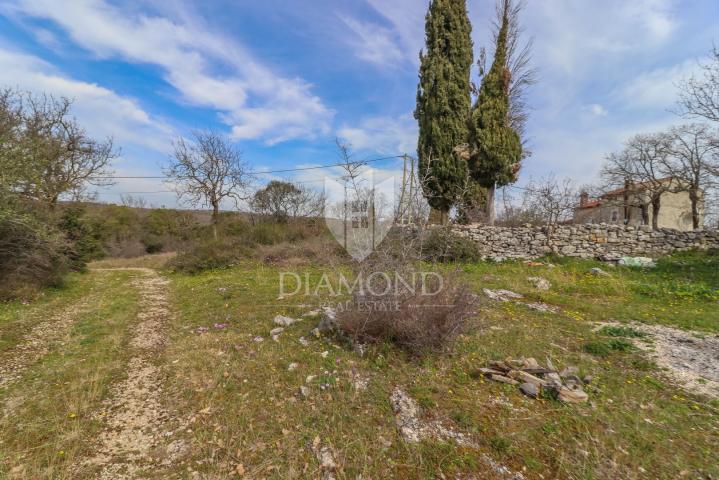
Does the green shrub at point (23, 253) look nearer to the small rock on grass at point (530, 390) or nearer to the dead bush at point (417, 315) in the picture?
the dead bush at point (417, 315)

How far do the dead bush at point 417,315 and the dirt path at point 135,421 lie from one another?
224 centimetres

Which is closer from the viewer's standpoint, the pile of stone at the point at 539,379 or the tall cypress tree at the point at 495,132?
the pile of stone at the point at 539,379

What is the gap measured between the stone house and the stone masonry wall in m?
6.35

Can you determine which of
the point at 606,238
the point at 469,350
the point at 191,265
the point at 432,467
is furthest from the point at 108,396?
the point at 606,238

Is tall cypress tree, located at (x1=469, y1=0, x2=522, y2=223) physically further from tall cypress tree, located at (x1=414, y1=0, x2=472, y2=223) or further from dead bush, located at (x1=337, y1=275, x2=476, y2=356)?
dead bush, located at (x1=337, y1=275, x2=476, y2=356)

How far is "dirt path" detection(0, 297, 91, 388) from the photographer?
347 centimetres

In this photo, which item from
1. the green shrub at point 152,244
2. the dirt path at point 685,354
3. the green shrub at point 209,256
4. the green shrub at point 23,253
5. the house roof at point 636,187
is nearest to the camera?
the dirt path at point 685,354

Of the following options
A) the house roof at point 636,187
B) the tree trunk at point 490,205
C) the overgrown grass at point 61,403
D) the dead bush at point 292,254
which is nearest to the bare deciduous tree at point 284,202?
the dead bush at point 292,254

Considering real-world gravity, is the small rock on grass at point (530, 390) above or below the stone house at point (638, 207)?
below

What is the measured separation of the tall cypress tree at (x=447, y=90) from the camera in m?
12.6

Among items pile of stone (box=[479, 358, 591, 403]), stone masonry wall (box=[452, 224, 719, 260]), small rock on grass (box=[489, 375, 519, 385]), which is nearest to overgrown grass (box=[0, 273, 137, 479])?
small rock on grass (box=[489, 375, 519, 385])

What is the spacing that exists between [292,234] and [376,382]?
1323 centimetres

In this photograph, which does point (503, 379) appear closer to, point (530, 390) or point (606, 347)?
point (530, 390)

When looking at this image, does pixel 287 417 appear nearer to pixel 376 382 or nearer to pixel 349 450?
pixel 349 450
